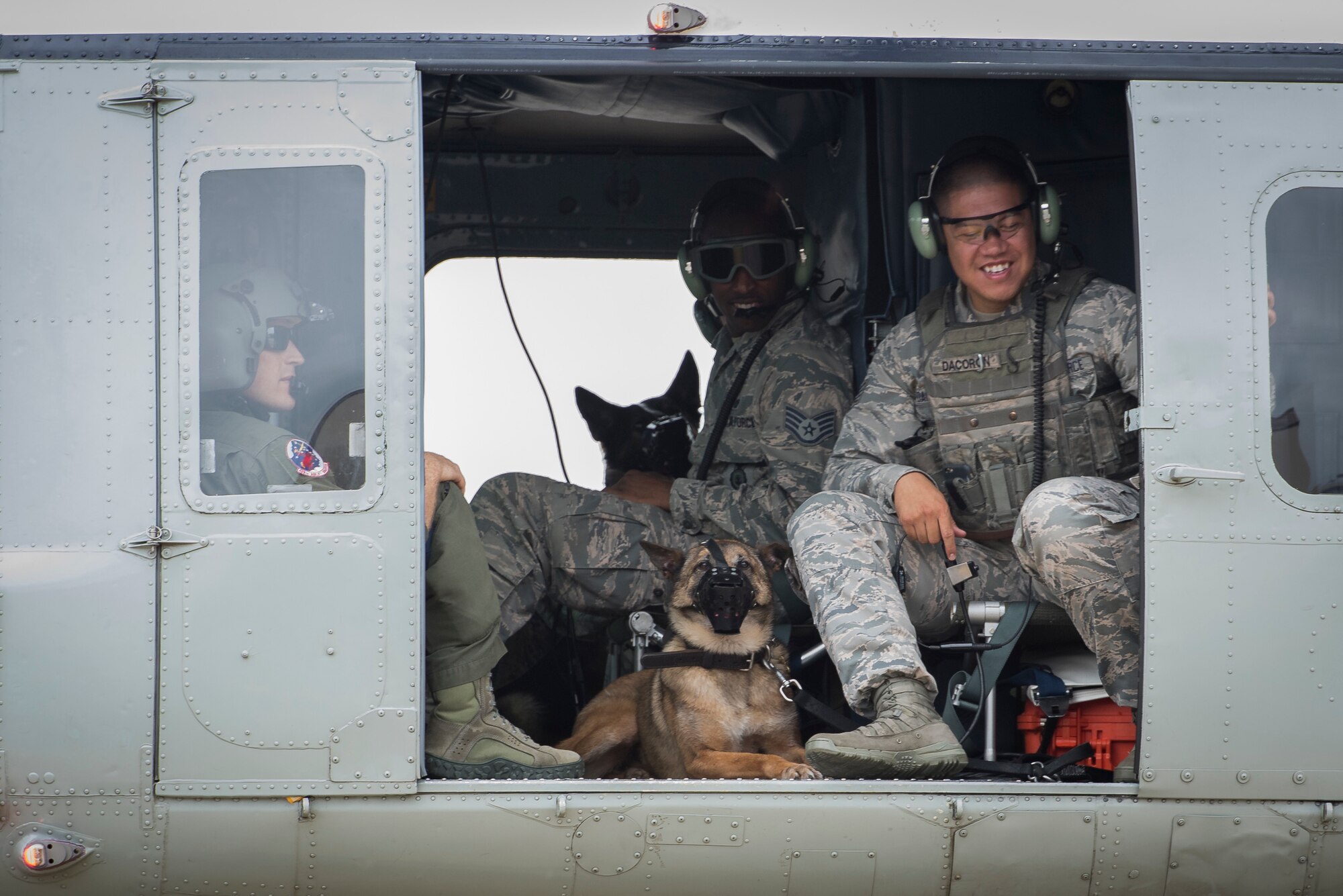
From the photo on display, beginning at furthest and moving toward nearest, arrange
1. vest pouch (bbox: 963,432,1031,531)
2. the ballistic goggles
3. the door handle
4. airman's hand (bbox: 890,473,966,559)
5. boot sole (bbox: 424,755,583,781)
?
the ballistic goggles → vest pouch (bbox: 963,432,1031,531) → airman's hand (bbox: 890,473,966,559) → boot sole (bbox: 424,755,583,781) → the door handle

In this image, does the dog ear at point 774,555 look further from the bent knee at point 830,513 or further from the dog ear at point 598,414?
the dog ear at point 598,414

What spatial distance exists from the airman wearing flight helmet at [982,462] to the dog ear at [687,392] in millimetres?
1302

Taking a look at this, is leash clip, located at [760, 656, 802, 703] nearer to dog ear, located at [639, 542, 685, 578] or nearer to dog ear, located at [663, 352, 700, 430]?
dog ear, located at [639, 542, 685, 578]

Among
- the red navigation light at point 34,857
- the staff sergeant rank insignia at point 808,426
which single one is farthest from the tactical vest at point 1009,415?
the red navigation light at point 34,857

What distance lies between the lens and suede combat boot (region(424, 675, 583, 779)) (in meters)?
3.48

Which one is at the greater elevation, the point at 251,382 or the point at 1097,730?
the point at 251,382

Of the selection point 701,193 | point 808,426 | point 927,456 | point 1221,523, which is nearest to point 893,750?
point 1221,523

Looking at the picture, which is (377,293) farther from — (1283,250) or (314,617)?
(1283,250)

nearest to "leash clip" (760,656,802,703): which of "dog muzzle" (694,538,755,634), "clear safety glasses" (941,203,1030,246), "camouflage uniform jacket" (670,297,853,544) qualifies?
"dog muzzle" (694,538,755,634)

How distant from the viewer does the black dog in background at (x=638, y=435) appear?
5473mm

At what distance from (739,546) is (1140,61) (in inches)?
74.0

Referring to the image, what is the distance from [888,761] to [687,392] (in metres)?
2.53

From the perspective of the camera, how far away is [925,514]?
386 centimetres

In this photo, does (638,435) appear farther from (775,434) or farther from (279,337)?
(279,337)
